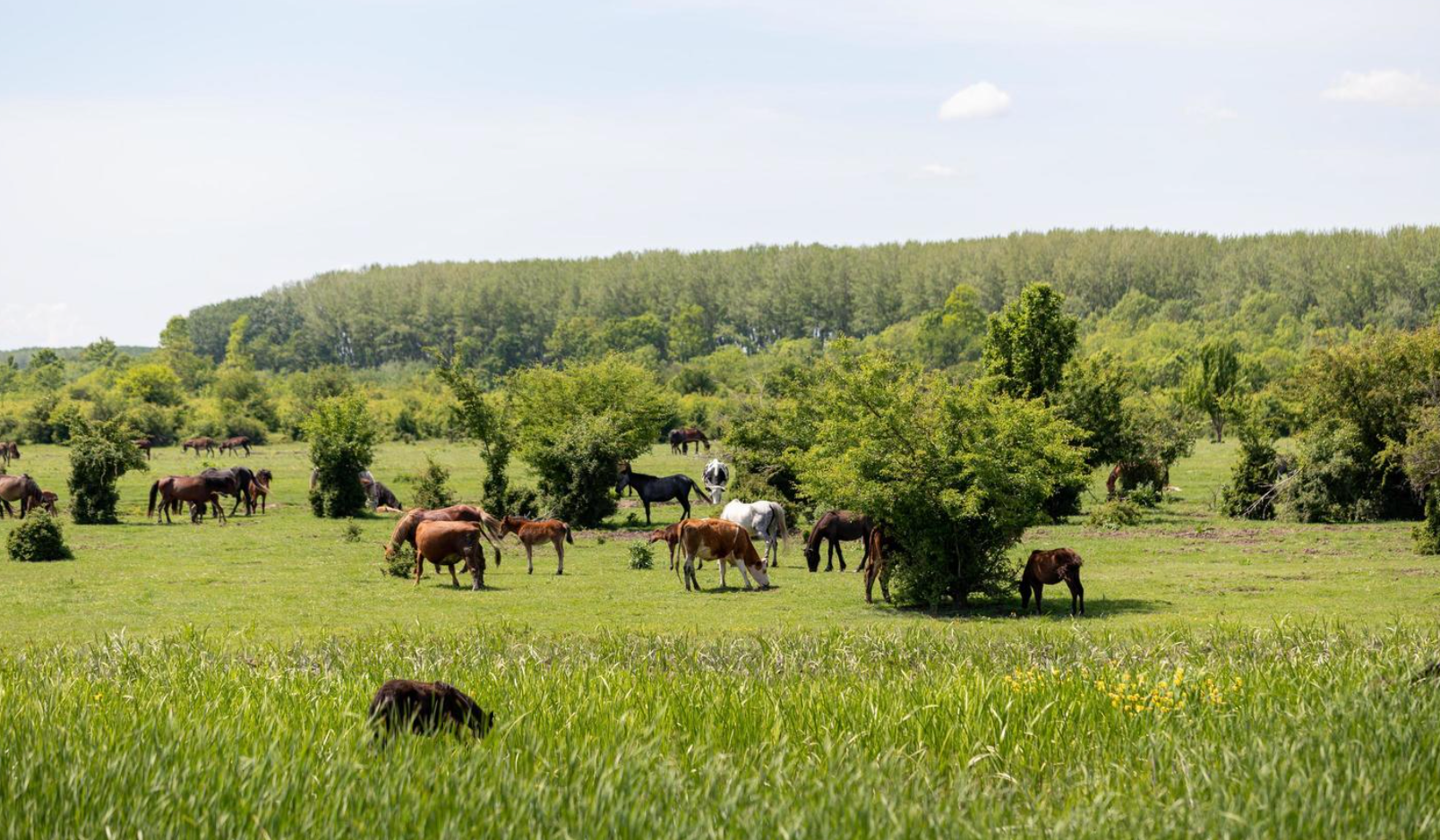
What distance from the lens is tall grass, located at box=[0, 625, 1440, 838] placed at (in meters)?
6.59

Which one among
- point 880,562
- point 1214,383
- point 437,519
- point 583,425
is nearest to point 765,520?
point 880,562

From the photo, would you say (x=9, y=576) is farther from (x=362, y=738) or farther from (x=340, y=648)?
(x=362, y=738)

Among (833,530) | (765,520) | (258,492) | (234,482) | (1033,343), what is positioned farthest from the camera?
(258,492)

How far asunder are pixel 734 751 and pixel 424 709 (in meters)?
2.10

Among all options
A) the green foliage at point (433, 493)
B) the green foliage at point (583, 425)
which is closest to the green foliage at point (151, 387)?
the green foliage at point (583, 425)

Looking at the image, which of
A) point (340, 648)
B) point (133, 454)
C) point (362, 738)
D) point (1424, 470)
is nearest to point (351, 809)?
point (362, 738)

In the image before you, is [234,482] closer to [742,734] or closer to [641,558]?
[641,558]

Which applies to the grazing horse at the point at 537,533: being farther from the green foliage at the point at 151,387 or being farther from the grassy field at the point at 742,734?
the green foliage at the point at 151,387

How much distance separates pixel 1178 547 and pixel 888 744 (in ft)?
83.9

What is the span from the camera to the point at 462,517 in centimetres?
3019

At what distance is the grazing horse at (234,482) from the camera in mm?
41125

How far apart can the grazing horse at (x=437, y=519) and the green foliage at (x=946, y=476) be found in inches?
326

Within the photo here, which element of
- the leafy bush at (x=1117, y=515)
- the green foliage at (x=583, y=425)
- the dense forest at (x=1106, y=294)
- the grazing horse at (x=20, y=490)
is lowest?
the leafy bush at (x=1117, y=515)

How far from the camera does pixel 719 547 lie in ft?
86.0
